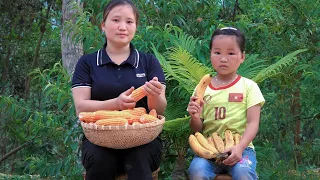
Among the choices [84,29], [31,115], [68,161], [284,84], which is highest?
[84,29]

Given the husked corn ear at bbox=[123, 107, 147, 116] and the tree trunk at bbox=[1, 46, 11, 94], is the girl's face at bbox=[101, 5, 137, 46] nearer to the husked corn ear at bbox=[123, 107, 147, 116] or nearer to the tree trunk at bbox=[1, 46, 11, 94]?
the husked corn ear at bbox=[123, 107, 147, 116]

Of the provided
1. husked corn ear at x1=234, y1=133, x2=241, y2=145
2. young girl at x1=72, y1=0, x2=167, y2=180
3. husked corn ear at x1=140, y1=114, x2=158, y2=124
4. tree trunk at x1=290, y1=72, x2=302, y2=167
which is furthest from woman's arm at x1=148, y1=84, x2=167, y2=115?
tree trunk at x1=290, y1=72, x2=302, y2=167

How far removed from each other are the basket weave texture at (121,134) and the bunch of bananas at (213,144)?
0.97ft

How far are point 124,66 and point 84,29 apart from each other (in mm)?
880

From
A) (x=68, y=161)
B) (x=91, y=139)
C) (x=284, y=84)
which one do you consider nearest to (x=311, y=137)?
(x=284, y=84)

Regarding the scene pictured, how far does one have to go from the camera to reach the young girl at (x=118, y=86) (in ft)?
10.6

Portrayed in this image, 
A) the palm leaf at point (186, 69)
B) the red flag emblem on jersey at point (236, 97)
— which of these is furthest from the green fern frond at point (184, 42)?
the red flag emblem on jersey at point (236, 97)

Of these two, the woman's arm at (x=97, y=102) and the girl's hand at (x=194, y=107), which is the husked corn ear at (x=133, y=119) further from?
the girl's hand at (x=194, y=107)

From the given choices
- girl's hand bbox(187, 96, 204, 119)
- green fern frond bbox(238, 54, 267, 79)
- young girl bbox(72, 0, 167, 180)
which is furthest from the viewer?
green fern frond bbox(238, 54, 267, 79)

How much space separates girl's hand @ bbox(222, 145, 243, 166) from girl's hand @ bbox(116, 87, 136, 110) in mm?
588

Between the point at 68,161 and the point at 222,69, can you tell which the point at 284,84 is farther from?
the point at 68,161

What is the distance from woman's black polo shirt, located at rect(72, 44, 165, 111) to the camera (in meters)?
3.43

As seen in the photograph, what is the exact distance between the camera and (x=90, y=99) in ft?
11.4

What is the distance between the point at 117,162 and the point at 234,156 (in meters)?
0.66
